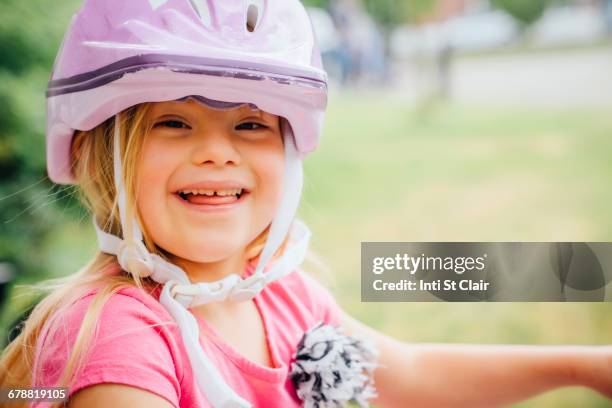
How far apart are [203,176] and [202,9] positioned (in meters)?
0.31

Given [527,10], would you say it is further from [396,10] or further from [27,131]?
[27,131]

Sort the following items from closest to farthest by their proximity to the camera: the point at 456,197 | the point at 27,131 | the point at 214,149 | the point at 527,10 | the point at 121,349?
the point at 121,349
the point at 214,149
the point at 527,10
the point at 456,197
the point at 27,131

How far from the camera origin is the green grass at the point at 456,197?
6.61ft

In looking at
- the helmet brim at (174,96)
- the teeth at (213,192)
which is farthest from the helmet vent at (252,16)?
the teeth at (213,192)

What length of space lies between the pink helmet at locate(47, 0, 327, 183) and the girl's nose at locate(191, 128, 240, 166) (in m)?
0.08

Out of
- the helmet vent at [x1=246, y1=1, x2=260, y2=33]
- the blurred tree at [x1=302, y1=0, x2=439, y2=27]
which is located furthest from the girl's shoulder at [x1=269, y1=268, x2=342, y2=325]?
the blurred tree at [x1=302, y1=0, x2=439, y2=27]

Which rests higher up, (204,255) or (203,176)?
(203,176)

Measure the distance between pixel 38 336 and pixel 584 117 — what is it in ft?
5.48

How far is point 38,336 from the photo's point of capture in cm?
135

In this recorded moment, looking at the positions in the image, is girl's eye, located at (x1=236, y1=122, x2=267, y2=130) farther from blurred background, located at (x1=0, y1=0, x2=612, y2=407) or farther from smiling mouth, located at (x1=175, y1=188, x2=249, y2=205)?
blurred background, located at (x1=0, y1=0, x2=612, y2=407)

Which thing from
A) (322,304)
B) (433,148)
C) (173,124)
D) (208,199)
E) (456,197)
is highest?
(433,148)

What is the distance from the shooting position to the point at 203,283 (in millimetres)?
1361

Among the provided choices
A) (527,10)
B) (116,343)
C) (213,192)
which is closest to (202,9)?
(213,192)

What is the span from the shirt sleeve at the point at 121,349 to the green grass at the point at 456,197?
2.25ft
